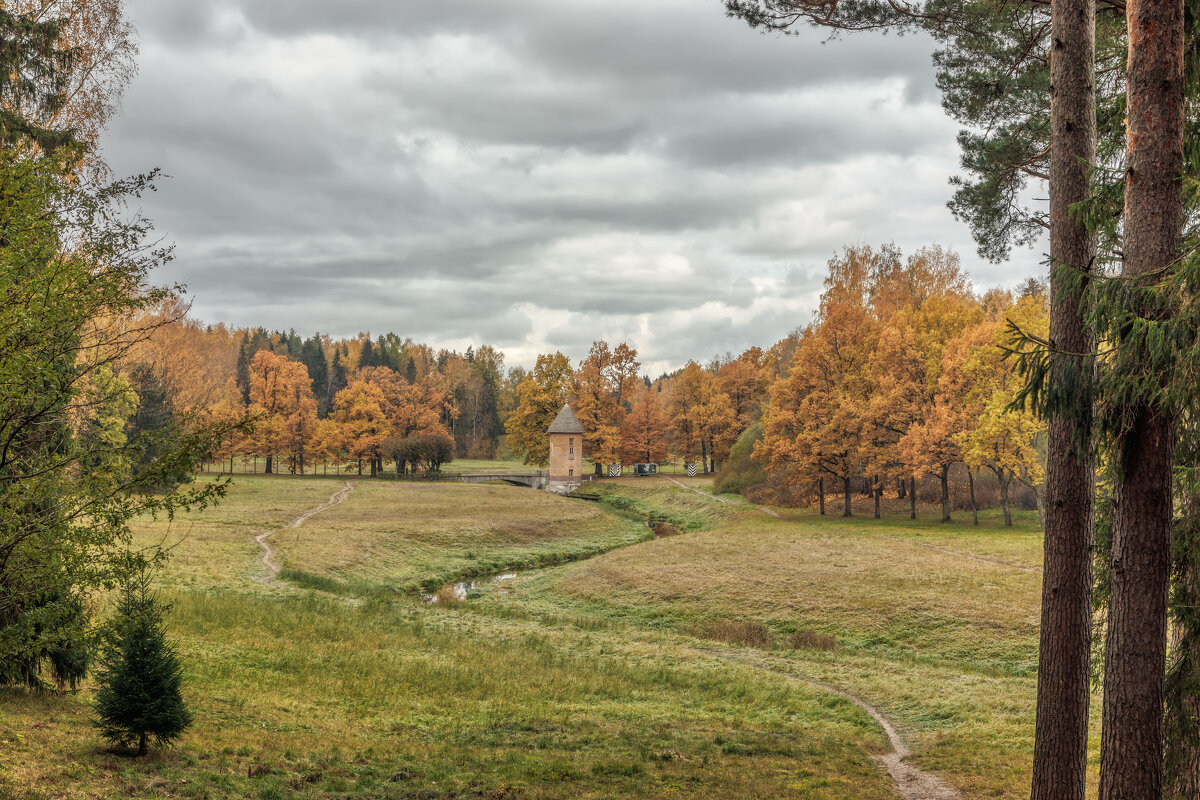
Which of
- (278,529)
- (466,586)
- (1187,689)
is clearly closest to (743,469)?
(466,586)

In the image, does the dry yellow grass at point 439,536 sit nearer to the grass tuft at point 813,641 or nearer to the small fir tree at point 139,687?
the grass tuft at point 813,641

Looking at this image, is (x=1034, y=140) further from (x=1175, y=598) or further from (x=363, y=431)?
(x=363, y=431)

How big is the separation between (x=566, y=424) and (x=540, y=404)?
6001mm

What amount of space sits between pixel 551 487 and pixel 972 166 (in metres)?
51.6

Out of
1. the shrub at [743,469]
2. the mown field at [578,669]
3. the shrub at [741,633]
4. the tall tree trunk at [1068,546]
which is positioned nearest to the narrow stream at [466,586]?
the mown field at [578,669]

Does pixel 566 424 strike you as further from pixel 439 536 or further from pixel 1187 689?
pixel 1187 689

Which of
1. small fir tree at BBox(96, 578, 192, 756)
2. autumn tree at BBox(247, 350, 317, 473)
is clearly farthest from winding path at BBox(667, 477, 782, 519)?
Result: small fir tree at BBox(96, 578, 192, 756)

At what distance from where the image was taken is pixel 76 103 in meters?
18.7

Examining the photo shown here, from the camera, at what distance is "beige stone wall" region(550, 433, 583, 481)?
2486 inches

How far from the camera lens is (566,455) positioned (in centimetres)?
6316

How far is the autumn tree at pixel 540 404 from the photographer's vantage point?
68562 millimetres

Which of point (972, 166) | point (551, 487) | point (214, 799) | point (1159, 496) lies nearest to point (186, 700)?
point (214, 799)

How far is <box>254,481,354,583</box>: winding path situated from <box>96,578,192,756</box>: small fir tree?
1727 cm

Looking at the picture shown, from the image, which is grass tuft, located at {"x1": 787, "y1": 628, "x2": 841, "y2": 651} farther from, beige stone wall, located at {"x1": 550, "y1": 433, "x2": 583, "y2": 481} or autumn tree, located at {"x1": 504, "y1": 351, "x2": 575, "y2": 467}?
autumn tree, located at {"x1": 504, "y1": 351, "x2": 575, "y2": 467}
